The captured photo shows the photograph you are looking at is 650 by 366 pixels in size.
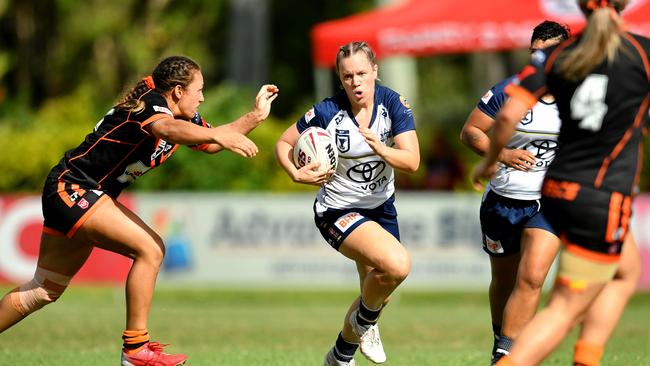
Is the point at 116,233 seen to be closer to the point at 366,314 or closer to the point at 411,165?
the point at 366,314

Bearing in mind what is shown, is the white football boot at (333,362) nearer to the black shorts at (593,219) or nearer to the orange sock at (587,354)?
the orange sock at (587,354)

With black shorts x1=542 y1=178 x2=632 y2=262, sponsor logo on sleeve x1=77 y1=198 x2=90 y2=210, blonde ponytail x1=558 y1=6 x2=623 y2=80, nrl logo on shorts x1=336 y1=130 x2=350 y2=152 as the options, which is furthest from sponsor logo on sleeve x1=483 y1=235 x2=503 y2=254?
sponsor logo on sleeve x1=77 y1=198 x2=90 y2=210

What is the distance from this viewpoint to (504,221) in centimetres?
714

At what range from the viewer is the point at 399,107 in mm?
7098

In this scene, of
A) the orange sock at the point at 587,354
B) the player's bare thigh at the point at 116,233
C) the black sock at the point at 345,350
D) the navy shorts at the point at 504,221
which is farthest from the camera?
the black sock at the point at 345,350

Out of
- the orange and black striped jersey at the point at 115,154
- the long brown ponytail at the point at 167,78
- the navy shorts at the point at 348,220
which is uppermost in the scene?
the long brown ponytail at the point at 167,78

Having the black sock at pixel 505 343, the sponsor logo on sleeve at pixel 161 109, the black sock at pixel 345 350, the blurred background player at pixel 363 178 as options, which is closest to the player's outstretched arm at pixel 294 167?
the blurred background player at pixel 363 178

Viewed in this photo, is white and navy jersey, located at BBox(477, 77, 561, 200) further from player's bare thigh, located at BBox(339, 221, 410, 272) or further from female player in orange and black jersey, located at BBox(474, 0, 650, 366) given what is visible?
female player in orange and black jersey, located at BBox(474, 0, 650, 366)

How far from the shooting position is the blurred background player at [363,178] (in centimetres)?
691

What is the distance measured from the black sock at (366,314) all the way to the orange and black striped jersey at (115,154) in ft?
5.51

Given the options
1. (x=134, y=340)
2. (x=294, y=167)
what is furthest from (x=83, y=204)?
(x=294, y=167)

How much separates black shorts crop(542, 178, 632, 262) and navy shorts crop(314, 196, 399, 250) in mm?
2041

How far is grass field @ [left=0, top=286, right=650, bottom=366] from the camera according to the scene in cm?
872

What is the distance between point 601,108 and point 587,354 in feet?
4.27
